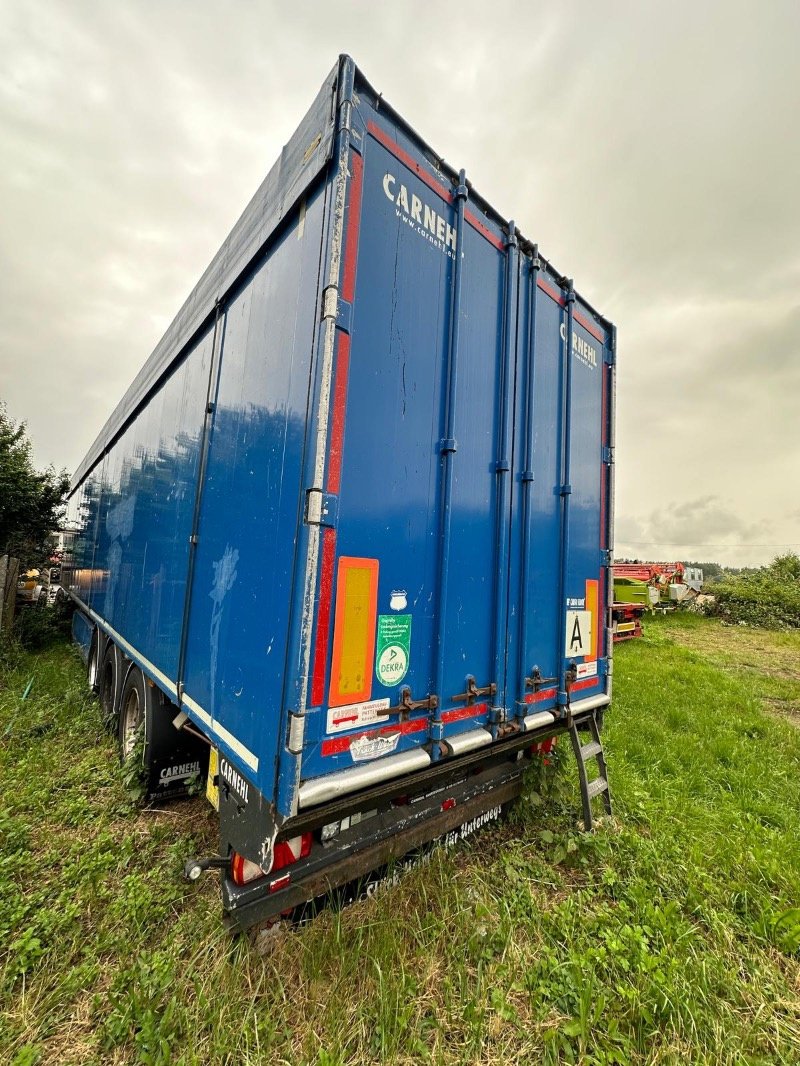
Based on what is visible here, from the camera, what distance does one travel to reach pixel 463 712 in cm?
243

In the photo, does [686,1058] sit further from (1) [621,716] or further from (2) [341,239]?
(1) [621,716]

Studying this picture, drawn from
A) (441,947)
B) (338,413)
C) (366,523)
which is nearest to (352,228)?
(338,413)

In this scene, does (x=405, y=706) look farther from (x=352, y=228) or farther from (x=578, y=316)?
(x=578, y=316)

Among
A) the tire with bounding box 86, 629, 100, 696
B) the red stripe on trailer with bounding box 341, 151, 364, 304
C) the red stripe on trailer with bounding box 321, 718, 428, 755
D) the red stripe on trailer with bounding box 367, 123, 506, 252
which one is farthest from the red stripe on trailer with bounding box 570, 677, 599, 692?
the tire with bounding box 86, 629, 100, 696

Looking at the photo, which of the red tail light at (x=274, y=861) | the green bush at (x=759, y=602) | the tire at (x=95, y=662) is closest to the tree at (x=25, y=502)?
the tire at (x=95, y=662)

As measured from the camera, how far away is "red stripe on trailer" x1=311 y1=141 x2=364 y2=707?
5.98ft

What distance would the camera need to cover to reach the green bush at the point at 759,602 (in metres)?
18.0

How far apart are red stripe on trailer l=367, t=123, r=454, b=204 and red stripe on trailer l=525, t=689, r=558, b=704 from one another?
9.35ft

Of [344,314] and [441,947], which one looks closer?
[344,314]

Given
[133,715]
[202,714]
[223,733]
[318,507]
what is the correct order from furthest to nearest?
[133,715], [202,714], [223,733], [318,507]

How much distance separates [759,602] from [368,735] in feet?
74.3

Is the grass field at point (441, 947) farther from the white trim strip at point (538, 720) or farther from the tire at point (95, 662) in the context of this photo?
the tire at point (95, 662)

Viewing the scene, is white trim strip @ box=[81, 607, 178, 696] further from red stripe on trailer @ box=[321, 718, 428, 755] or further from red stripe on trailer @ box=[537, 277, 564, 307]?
red stripe on trailer @ box=[537, 277, 564, 307]

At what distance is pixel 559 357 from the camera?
3.28 metres
